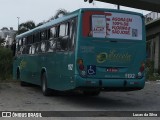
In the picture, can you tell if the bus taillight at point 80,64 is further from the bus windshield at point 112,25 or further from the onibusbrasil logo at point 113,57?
the bus windshield at point 112,25

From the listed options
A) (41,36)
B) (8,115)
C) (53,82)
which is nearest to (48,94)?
(53,82)

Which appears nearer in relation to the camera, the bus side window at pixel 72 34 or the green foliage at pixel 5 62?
the bus side window at pixel 72 34

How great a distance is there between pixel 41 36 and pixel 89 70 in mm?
5370

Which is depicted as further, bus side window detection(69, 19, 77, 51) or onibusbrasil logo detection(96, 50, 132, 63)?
bus side window detection(69, 19, 77, 51)

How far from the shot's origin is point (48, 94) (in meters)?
16.8

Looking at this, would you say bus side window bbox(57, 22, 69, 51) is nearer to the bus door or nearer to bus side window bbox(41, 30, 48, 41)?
the bus door

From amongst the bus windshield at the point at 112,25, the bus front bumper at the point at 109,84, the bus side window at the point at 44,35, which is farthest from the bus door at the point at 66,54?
the bus side window at the point at 44,35

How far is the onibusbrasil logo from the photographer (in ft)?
43.9

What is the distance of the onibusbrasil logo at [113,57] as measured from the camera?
13375 mm

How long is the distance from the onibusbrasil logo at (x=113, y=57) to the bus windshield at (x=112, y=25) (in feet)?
1.83

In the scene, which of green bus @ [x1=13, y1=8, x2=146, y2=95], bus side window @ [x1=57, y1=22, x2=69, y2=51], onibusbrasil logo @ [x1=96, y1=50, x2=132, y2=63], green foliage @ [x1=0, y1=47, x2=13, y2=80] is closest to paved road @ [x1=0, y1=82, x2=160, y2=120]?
green bus @ [x1=13, y1=8, x2=146, y2=95]

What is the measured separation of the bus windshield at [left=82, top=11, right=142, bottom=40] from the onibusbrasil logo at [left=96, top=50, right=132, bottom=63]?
1.83 feet

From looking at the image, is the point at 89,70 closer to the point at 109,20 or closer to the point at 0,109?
the point at 109,20

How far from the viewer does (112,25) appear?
13641 mm
